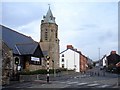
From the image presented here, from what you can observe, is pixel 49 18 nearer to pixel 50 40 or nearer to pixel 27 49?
pixel 50 40

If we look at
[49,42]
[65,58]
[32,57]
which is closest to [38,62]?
[32,57]

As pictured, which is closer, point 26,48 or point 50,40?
point 26,48

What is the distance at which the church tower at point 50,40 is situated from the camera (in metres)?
82.6

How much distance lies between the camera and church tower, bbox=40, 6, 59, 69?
82625 mm

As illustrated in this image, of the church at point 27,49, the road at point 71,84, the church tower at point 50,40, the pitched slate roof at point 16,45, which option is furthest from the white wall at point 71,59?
the road at point 71,84

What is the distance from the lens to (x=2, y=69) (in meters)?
38.1

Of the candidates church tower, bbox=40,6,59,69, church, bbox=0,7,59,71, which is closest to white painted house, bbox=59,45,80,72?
church tower, bbox=40,6,59,69

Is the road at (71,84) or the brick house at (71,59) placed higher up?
the brick house at (71,59)

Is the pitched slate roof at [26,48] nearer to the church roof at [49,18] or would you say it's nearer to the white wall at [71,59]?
the church roof at [49,18]

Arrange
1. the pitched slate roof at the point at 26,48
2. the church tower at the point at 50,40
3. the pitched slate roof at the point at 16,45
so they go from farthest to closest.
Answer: the church tower at the point at 50,40 → the pitched slate roof at the point at 26,48 → the pitched slate roof at the point at 16,45

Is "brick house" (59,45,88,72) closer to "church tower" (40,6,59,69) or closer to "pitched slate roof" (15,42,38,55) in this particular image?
"church tower" (40,6,59,69)

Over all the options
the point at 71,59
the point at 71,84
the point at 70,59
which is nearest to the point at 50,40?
the point at 70,59

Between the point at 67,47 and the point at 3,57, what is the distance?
81.8 meters

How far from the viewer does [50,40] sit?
274 ft
